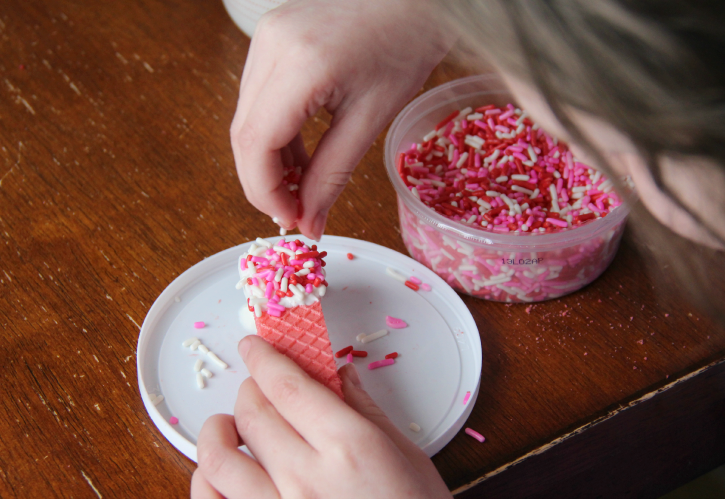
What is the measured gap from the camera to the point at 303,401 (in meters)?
0.70

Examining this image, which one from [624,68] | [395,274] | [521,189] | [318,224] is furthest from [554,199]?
[624,68]

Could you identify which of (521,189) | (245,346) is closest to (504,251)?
(521,189)

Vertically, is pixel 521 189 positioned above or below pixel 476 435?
above

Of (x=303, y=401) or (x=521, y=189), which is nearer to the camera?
(x=303, y=401)

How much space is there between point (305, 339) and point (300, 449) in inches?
7.8

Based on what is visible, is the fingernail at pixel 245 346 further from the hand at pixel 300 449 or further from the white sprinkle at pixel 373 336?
the white sprinkle at pixel 373 336

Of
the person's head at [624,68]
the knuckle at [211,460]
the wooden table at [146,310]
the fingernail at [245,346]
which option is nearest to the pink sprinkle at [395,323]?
the wooden table at [146,310]

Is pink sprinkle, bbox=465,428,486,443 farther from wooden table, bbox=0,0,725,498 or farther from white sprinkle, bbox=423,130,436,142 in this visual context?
white sprinkle, bbox=423,130,436,142

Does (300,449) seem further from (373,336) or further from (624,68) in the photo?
(624,68)

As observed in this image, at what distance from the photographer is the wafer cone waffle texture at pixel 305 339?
818 millimetres

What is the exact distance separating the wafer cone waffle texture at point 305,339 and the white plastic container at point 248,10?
736 mm

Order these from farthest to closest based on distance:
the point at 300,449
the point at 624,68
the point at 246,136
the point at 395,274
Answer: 1. the point at 395,274
2. the point at 246,136
3. the point at 300,449
4. the point at 624,68

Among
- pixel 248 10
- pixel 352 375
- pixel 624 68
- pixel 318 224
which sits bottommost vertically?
pixel 352 375

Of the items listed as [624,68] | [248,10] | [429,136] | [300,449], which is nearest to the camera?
[624,68]
